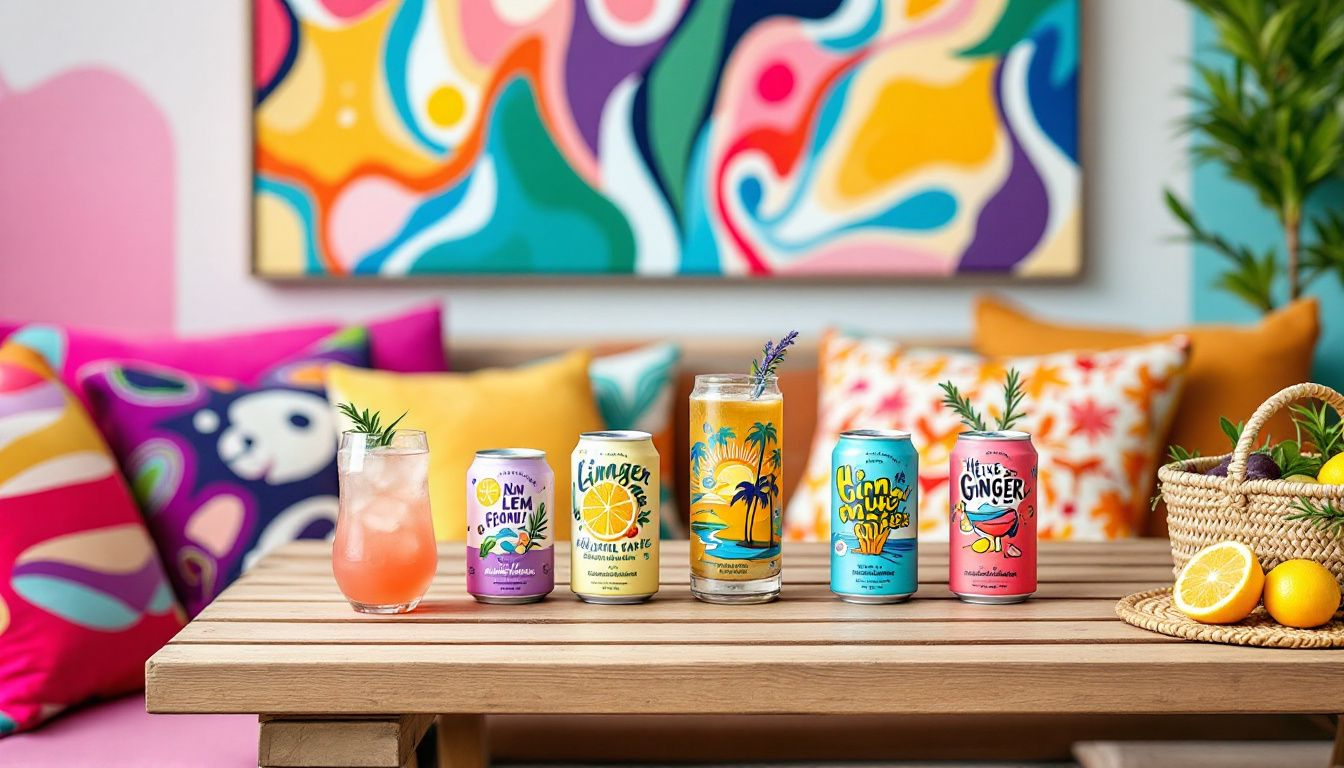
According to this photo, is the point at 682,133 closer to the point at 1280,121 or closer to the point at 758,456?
the point at 1280,121

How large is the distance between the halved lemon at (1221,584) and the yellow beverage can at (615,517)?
459mm

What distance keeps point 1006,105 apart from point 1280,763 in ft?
4.34

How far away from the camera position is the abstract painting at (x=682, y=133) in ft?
7.91

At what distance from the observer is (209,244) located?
2471 millimetres

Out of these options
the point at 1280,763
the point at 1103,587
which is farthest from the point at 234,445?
the point at 1280,763

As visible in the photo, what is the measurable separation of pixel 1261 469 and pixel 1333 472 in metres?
0.05

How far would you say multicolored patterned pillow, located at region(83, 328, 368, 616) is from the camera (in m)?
1.71

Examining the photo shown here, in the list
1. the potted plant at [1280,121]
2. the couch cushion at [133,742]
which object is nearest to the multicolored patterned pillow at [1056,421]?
the potted plant at [1280,121]

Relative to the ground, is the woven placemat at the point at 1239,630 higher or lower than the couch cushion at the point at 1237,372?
lower

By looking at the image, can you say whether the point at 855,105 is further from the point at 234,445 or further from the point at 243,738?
the point at 243,738

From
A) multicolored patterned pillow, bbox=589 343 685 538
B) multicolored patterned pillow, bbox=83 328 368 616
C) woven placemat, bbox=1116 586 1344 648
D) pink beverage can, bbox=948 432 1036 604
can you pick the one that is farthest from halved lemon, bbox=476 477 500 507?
multicolored patterned pillow, bbox=589 343 685 538

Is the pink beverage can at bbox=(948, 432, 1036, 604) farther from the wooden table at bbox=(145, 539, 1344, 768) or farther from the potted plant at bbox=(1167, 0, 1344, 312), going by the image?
the potted plant at bbox=(1167, 0, 1344, 312)

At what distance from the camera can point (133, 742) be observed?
133 cm

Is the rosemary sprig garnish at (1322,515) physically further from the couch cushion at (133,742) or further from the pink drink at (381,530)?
the couch cushion at (133,742)
